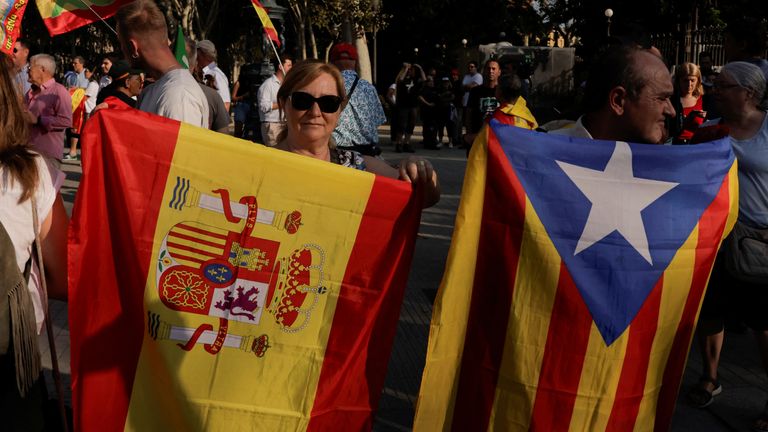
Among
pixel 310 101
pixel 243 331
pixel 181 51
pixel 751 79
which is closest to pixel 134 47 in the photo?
pixel 310 101

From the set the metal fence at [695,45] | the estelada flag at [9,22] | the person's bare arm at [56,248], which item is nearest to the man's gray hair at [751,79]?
the person's bare arm at [56,248]

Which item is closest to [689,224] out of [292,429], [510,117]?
[292,429]

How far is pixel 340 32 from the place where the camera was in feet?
103

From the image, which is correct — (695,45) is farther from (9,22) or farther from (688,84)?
(9,22)

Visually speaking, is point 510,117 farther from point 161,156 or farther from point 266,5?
point 266,5

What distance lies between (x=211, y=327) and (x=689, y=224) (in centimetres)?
171

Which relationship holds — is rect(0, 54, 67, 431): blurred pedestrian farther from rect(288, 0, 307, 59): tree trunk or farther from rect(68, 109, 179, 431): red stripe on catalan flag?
rect(288, 0, 307, 59): tree trunk

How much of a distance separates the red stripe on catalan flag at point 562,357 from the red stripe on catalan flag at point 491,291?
0.16 m

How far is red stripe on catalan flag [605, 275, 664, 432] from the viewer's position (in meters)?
3.16

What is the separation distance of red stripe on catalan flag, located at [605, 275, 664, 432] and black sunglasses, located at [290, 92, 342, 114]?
1.35 meters

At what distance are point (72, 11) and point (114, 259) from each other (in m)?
4.36

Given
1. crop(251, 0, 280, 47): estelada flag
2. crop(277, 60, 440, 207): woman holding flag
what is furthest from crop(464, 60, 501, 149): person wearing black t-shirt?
crop(277, 60, 440, 207): woman holding flag

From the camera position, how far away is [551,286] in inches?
122

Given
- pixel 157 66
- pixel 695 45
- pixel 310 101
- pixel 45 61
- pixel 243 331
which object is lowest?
pixel 243 331
